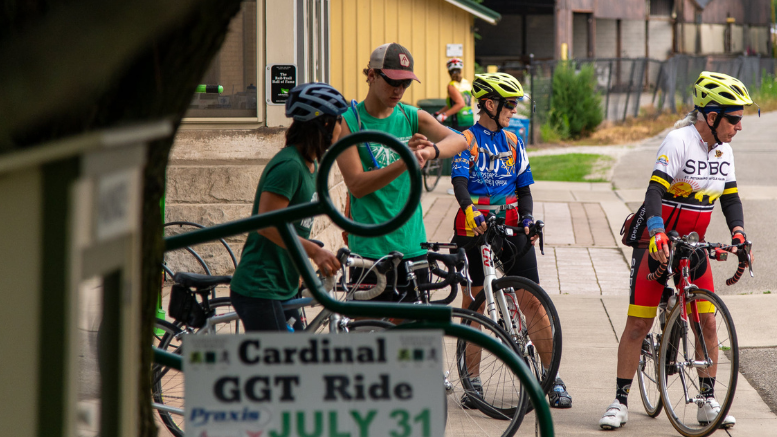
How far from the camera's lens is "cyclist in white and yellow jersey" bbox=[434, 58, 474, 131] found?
13977mm

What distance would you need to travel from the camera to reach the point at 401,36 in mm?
14344

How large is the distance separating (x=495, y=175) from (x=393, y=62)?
1.03 meters

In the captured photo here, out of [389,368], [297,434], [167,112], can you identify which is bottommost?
[297,434]

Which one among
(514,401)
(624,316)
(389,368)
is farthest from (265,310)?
(624,316)

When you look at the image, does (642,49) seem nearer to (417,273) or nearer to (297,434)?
(417,273)

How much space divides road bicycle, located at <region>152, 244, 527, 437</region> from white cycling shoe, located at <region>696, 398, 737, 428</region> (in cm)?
117

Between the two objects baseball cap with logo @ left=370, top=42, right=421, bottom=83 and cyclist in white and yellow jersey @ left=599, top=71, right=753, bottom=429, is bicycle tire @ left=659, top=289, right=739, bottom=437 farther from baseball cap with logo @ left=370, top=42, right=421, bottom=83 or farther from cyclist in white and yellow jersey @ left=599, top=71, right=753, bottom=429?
baseball cap with logo @ left=370, top=42, right=421, bottom=83

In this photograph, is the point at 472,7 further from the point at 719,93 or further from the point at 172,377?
the point at 172,377

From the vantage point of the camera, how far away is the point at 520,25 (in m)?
38.9

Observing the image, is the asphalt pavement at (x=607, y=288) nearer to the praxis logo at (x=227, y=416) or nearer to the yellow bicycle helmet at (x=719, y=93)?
the yellow bicycle helmet at (x=719, y=93)

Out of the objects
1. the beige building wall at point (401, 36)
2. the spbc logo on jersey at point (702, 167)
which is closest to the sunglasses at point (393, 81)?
the spbc logo on jersey at point (702, 167)

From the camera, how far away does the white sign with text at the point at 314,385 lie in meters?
2.00

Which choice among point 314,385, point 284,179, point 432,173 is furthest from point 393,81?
point 432,173

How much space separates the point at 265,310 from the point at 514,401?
3.88 ft
